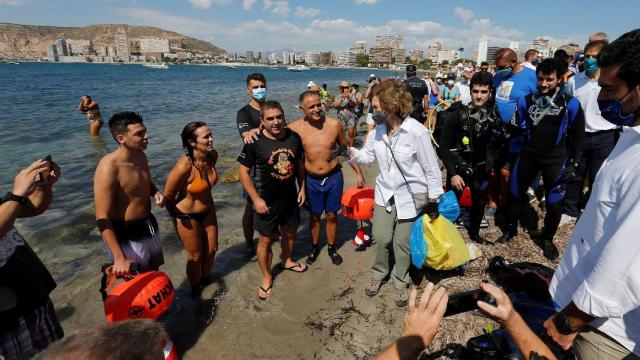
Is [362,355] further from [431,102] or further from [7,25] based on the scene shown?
[7,25]

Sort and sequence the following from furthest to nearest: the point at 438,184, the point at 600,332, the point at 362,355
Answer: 1. the point at 438,184
2. the point at 362,355
3. the point at 600,332

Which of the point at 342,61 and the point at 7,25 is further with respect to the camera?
the point at 342,61

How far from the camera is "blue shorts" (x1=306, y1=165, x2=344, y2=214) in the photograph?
173 inches

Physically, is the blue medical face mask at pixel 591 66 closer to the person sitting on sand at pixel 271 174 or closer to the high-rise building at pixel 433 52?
the person sitting on sand at pixel 271 174

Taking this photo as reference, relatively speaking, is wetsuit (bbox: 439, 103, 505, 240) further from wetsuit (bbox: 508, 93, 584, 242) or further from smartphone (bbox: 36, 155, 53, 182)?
smartphone (bbox: 36, 155, 53, 182)

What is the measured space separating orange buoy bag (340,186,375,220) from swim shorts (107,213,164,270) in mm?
2485

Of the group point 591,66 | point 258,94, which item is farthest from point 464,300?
point 591,66

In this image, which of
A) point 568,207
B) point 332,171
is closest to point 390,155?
point 332,171

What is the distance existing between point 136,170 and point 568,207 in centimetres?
560

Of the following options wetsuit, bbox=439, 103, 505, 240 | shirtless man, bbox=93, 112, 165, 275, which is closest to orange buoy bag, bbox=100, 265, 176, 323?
shirtless man, bbox=93, 112, 165, 275

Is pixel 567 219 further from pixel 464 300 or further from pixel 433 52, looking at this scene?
pixel 433 52

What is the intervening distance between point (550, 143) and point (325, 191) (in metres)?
2.76

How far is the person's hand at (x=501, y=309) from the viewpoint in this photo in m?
1.33

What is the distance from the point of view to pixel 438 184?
336 centimetres
